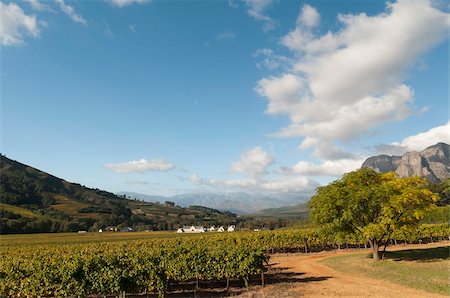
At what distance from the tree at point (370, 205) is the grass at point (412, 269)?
121 inches

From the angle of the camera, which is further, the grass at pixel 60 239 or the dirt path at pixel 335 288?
the grass at pixel 60 239

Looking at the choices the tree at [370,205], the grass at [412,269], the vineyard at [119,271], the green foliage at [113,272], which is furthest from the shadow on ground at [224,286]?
the tree at [370,205]

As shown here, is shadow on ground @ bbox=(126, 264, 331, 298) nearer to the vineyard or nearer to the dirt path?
the dirt path

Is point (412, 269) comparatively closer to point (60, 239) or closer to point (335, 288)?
point (335, 288)

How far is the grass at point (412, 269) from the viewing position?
27.3 metres

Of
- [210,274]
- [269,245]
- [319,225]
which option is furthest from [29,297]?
[269,245]

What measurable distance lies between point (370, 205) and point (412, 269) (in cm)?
786

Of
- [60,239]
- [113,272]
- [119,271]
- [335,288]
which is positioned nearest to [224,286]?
[335,288]

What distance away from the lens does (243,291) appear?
29.6 m

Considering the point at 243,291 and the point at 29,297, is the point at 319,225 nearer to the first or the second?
the point at 243,291

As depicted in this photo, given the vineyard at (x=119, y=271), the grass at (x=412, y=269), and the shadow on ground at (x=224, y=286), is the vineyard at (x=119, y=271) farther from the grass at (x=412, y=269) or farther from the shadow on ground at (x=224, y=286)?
the grass at (x=412, y=269)

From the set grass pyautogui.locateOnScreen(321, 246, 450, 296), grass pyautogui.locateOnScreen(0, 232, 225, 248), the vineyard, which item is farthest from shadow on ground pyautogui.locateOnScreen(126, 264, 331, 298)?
grass pyautogui.locateOnScreen(0, 232, 225, 248)

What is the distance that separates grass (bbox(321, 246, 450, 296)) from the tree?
3.08 meters

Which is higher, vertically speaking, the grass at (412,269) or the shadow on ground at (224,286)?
the grass at (412,269)
